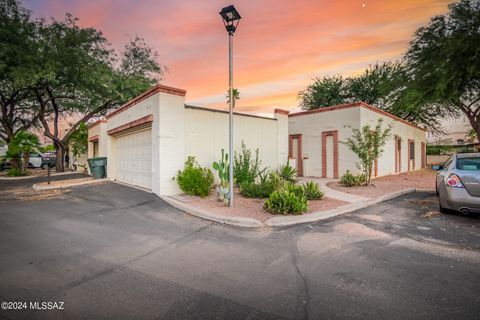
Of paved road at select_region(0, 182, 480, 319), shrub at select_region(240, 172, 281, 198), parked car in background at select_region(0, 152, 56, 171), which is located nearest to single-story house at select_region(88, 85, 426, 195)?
shrub at select_region(240, 172, 281, 198)

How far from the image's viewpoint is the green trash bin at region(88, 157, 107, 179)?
13.2 metres

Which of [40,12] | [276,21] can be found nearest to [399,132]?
[276,21]

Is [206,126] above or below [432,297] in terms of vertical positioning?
above

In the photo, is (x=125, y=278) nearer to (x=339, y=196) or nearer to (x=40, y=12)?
(x=339, y=196)

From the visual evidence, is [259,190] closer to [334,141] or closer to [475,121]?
[334,141]

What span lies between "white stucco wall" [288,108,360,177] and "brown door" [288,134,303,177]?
23 centimetres

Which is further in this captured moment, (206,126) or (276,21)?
(206,126)

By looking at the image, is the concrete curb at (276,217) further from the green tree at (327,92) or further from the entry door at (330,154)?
the green tree at (327,92)

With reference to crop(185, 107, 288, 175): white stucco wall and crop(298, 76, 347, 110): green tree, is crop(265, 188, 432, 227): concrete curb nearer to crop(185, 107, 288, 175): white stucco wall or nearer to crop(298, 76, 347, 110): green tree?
crop(185, 107, 288, 175): white stucco wall

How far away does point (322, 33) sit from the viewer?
9633 millimetres

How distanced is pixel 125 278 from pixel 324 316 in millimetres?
2495

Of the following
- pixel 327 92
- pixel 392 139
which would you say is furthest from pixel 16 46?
pixel 327 92

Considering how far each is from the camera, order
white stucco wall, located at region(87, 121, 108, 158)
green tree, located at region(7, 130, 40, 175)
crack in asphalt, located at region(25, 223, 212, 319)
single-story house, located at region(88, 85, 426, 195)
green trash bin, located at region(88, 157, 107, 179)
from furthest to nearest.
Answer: green tree, located at region(7, 130, 40, 175) → white stucco wall, located at region(87, 121, 108, 158) → green trash bin, located at region(88, 157, 107, 179) → single-story house, located at region(88, 85, 426, 195) → crack in asphalt, located at region(25, 223, 212, 319)

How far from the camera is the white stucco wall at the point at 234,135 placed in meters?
9.40
